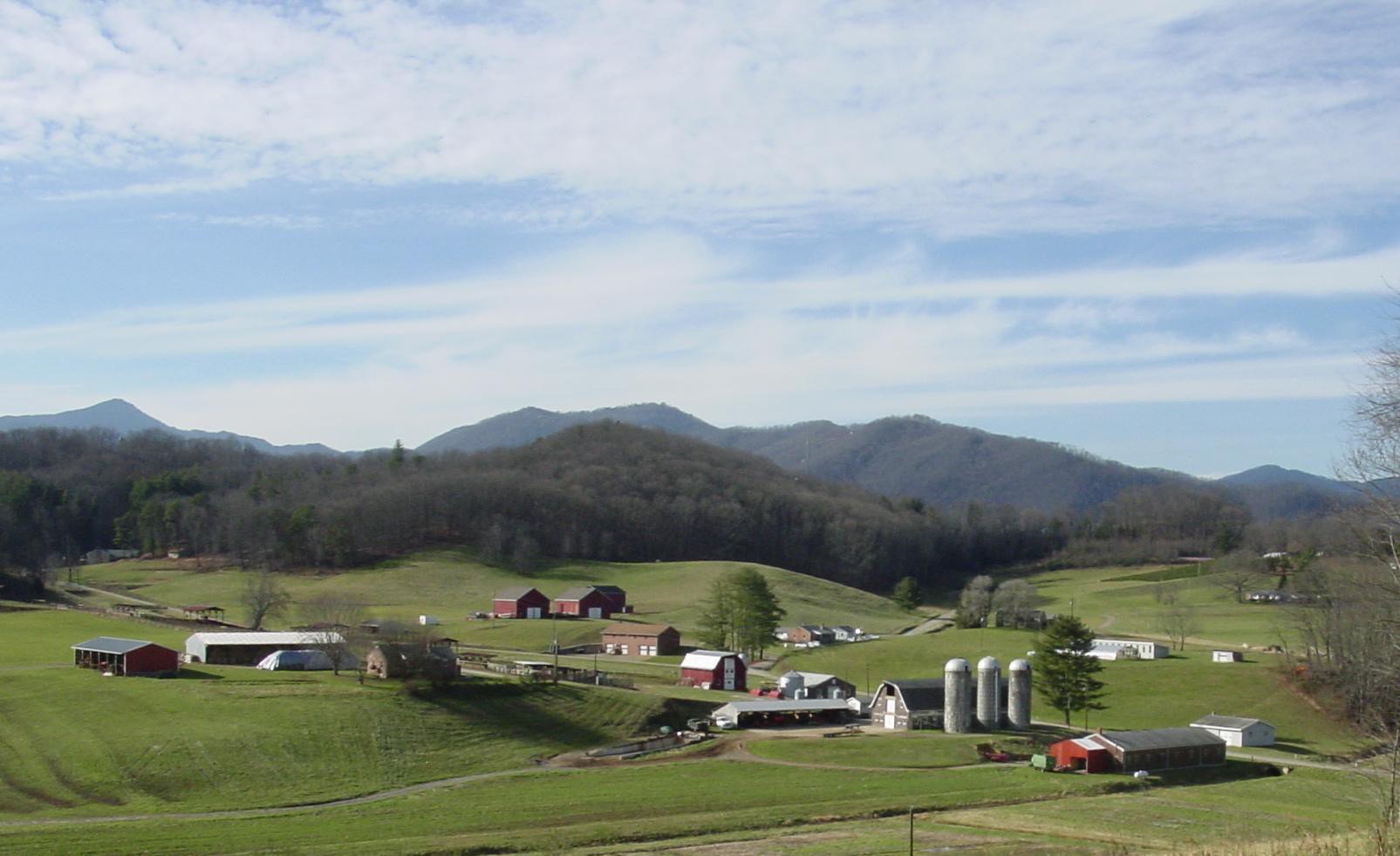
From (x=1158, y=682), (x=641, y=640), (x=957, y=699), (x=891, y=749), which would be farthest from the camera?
(x=641, y=640)

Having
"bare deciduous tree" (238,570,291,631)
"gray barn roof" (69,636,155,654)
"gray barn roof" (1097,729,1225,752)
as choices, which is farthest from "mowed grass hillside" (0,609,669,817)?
"gray barn roof" (1097,729,1225,752)

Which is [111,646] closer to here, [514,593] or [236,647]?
[236,647]

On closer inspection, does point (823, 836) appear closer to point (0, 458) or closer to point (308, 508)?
point (308, 508)

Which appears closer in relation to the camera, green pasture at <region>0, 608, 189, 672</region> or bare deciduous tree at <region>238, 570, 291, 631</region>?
green pasture at <region>0, 608, 189, 672</region>

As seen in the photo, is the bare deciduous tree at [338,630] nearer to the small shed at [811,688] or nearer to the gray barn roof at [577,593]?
the small shed at [811,688]

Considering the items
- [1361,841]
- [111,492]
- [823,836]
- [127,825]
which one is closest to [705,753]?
[823,836]

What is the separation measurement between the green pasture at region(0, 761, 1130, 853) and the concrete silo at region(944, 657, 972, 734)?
8194 mm

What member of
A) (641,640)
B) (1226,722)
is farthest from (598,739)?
(641,640)

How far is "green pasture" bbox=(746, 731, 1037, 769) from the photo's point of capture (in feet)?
166

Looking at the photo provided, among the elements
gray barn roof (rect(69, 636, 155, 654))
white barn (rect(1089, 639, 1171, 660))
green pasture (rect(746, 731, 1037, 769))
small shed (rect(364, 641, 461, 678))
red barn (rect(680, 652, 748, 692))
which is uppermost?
gray barn roof (rect(69, 636, 155, 654))

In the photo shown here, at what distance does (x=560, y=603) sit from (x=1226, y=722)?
183ft

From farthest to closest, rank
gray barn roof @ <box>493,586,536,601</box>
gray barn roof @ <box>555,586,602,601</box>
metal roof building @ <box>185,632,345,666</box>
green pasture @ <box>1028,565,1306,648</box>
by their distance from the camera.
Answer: gray barn roof @ <box>555,586,602,601</box> → gray barn roof @ <box>493,586,536,601</box> → green pasture @ <box>1028,565,1306,648</box> → metal roof building @ <box>185,632,345,666</box>

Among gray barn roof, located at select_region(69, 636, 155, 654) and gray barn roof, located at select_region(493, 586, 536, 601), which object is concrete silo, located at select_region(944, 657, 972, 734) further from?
gray barn roof, located at select_region(493, 586, 536, 601)

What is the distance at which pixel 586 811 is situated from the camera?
3903 centimetres
